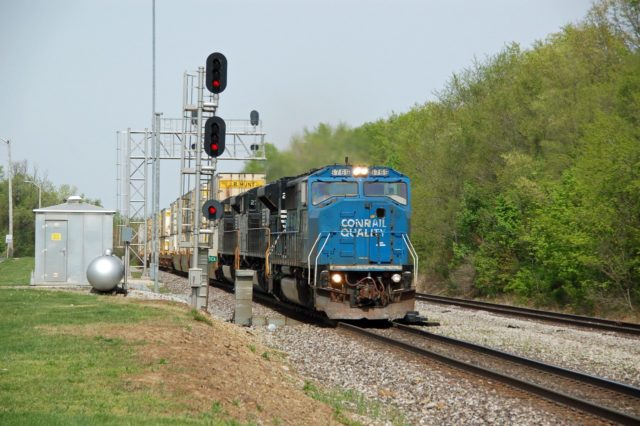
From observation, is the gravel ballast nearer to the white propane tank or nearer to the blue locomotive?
the blue locomotive

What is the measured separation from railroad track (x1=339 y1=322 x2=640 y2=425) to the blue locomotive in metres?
2.48

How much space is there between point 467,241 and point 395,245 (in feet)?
71.3

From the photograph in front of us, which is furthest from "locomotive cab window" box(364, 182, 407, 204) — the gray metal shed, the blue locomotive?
the gray metal shed

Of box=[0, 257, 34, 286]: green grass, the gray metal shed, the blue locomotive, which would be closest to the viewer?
the blue locomotive

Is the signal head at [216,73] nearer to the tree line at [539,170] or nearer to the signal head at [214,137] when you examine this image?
the signal head at [214,137]

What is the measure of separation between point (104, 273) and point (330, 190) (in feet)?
30.5

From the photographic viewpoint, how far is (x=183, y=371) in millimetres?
10758

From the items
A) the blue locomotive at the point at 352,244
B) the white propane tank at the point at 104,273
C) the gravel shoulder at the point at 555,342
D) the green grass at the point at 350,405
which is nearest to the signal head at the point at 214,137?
the blue locomotive at the point at 352,244

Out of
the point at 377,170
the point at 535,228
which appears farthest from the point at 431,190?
the point at 377,170

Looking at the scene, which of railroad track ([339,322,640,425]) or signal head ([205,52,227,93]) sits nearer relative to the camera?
railroad track ([339,322,640,425])

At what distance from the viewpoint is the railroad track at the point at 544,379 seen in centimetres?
1031

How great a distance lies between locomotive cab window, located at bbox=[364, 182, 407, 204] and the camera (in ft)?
68.8

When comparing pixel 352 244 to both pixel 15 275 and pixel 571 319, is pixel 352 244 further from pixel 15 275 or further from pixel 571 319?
pixel 15 275

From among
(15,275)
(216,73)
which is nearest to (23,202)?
(15,275)
